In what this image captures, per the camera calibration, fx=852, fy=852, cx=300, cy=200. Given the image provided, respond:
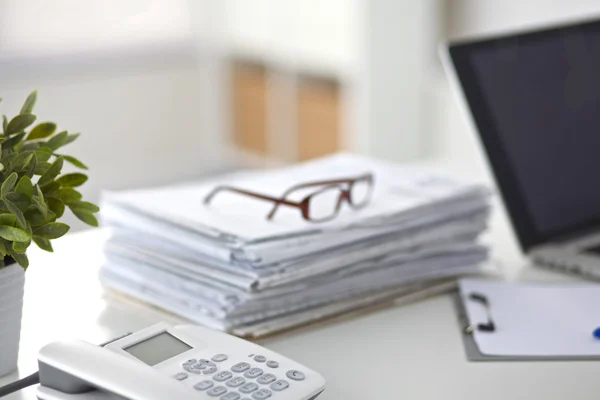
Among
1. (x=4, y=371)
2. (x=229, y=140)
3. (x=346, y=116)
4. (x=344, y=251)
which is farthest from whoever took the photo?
(x=229, y=140)

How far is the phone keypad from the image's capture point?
0.66 m

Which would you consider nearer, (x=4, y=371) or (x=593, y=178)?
(x=4, y=371)

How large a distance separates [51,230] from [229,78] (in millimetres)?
3592

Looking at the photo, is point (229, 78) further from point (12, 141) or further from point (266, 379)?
point (266, 379)

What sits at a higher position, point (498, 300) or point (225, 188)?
point (225, 188)

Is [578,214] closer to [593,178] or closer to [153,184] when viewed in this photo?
[593,178]

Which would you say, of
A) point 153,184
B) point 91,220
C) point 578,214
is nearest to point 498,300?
point 578,214

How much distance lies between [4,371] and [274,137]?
3232 mm

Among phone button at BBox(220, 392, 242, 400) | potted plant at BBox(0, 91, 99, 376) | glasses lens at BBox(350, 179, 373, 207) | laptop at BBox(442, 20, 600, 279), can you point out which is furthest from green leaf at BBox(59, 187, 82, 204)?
laptop at BBox(442, 20, 600, 279)

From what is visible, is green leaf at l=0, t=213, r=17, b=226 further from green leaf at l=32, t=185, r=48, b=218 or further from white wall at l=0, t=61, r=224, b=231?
white wall at l=0, t=61, r=224, b=231

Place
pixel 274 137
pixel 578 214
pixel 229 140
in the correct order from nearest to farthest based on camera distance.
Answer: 1. pixel 578 214
2. pixel 274 137
3. pixel 229 140

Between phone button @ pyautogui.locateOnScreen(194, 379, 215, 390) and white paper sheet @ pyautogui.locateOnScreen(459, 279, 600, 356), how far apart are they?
283 mm

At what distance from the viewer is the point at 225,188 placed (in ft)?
3.24

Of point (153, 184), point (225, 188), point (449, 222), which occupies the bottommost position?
point (153, 184)
